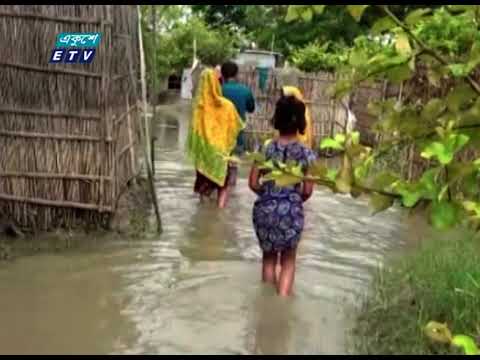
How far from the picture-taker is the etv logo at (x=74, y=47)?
20.8 feet

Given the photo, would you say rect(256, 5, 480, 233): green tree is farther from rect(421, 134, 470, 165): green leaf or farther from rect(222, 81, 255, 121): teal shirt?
rect(222, 81, 255, 121): teal shirt

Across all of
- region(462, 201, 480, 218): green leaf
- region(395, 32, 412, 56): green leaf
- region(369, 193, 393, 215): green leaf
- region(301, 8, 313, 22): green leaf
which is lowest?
region(369, 193, 393, 215): green leaf

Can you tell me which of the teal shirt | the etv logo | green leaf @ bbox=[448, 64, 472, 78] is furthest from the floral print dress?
the teal shirt

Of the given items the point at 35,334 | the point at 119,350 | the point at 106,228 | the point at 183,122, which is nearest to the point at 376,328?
the point at 119,350

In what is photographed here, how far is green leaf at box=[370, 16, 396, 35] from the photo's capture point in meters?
1.70

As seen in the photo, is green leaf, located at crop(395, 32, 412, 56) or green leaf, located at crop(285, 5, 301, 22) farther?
green leaf, located at crop(285, 5, 301, 22)

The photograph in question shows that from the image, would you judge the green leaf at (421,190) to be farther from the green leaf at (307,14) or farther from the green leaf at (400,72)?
the green leaf at (307,14)

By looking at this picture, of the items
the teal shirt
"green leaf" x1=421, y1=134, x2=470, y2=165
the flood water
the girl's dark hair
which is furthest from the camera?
the teal shirt

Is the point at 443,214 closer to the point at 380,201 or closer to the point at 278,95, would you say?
the point at 380,201

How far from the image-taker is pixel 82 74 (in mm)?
6473

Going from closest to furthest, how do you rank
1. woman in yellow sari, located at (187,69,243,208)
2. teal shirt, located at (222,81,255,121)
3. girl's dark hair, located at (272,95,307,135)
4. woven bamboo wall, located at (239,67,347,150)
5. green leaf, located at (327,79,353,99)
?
green leaf, located at (327,79,353,99), girl's dark hair, located at (272,95,307,135), woman in yellow sari, located at (187,69,243,208), teal shirt, located at (222,81,255,121), woven bamboo wall, located at (239,67,347,150)

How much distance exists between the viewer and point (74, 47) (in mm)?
6328

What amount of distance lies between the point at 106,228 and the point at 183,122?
15.0 m

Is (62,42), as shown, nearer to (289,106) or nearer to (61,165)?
(61,165)
